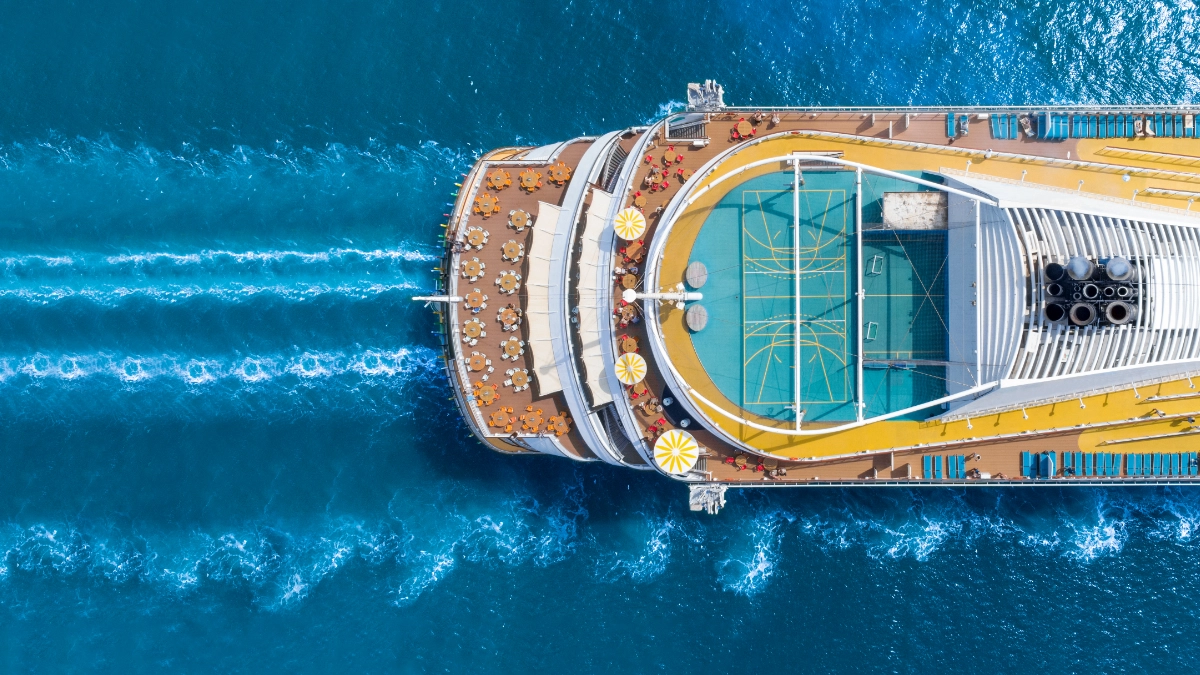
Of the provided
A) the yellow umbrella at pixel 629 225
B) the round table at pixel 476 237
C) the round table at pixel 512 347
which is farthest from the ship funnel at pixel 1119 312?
the round table at pixel 476 237

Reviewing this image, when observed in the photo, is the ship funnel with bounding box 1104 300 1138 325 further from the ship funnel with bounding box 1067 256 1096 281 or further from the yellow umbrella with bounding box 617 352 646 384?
the yellow umbrella with bounding box 617 352 646 384

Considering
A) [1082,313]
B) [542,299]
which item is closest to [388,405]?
[542,299]

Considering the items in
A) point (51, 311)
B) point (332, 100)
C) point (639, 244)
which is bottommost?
point (51, 311)

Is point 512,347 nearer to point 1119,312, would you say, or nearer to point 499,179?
point 499,179

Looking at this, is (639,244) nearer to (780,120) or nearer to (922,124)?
(780,120)

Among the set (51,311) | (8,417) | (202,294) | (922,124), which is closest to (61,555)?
(8,417)

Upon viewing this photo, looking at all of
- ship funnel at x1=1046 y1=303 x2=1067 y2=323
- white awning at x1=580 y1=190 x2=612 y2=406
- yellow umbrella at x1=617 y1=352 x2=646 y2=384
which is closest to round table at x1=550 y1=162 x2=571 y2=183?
white awning at x1=580 y1=190 x2=612 y2=406
